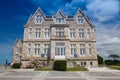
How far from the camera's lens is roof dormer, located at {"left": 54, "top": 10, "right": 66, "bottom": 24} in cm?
4284

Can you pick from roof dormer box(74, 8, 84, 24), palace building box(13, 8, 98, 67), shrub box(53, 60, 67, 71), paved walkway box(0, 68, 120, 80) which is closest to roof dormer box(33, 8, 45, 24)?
palace building box(13, 8, 98, 67)

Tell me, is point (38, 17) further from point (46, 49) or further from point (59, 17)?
point (46, 49)

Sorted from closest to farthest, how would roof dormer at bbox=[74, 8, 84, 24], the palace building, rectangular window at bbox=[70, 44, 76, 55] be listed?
the palace building → rectangular window at bbox=[70, 44, 76, 55] → roof dormer at bbox=[74, 8, 84, 24]

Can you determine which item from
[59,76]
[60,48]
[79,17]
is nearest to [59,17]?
[79,17]

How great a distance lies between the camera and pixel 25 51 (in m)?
41.5

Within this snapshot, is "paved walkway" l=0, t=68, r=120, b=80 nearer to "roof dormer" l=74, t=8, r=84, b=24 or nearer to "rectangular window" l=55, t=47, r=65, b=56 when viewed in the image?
"rectangular window" l=55, t=47, r=65, b=56

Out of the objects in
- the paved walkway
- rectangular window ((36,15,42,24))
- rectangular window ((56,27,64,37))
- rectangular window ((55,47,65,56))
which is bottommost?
the paved walkway

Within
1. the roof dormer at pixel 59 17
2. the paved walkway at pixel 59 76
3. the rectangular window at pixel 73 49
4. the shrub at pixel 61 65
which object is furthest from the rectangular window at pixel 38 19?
the paved walkway at pixel 59 76

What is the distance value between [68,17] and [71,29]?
4.30 metres

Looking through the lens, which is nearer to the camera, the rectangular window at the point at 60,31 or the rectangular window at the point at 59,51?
the rectangular window at the point at 59,51

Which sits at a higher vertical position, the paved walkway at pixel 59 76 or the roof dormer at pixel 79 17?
the roof dormer at pixel 79 17

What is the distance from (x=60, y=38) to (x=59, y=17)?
23.4 feet

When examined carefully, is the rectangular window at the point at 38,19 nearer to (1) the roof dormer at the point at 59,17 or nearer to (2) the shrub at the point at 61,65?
(1) the roof dormer at the point at 59,17

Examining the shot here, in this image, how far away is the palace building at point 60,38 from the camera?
130 ft
